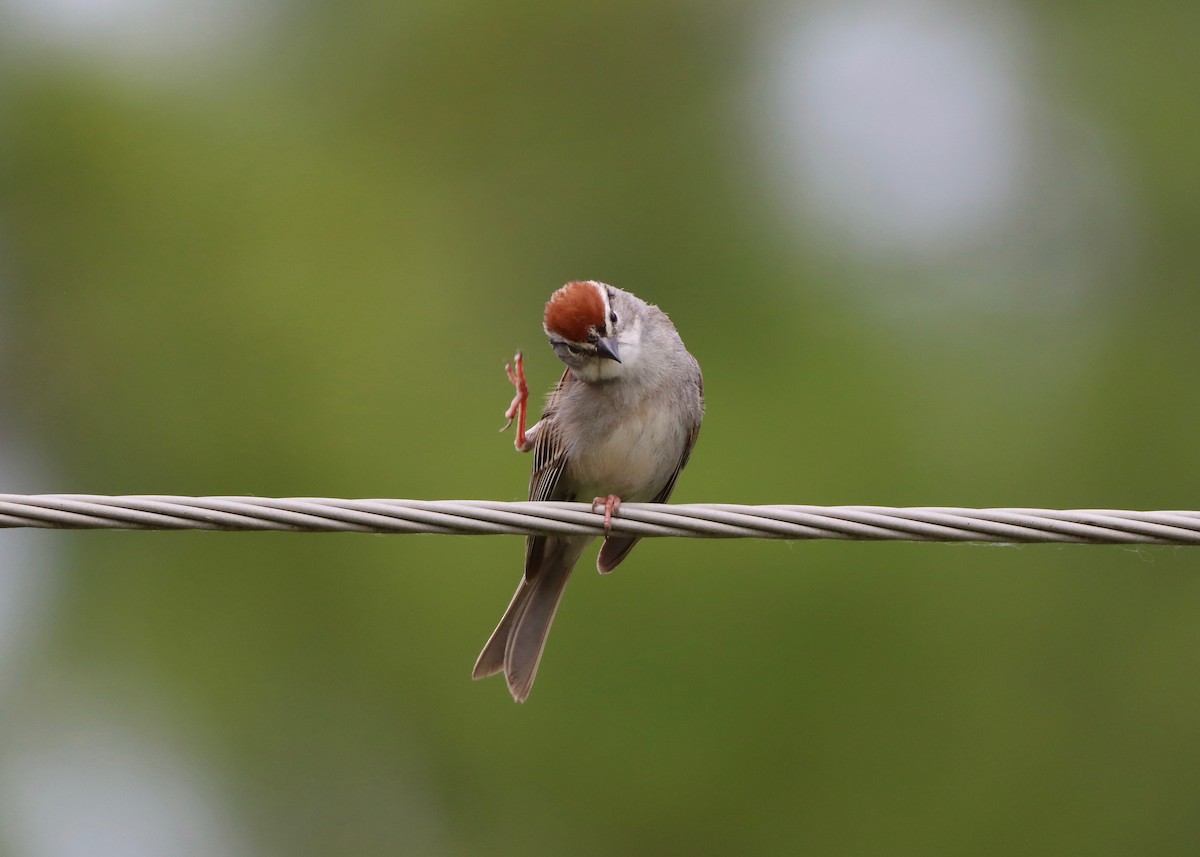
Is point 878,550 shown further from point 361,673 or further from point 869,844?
point 361,673

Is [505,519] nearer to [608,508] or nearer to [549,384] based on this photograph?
[608,508]

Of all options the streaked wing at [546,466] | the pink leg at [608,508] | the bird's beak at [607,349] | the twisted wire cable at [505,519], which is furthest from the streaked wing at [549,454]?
the twisted wire cable at [505,519]

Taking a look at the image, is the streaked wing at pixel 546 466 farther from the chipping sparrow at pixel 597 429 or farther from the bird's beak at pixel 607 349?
the bird's beak at pixel 607 349

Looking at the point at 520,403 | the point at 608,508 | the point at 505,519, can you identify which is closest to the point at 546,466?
the point at 520,403

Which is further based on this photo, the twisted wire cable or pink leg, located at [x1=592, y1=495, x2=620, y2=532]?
pink leg, located at [x1=592, y1=495, x2=620, y2=532]

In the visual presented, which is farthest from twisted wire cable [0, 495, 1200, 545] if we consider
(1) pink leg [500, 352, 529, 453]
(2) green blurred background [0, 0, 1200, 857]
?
(2) green blurred background [0, 0, 1200, 857]

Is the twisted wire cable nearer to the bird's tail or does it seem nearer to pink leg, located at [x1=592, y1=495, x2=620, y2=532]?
pink leg, located at [x1=592, y1=495, x2=620, y2=532]

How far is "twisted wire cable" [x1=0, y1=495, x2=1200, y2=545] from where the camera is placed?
3.42 m

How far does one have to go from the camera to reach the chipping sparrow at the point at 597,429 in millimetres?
5184

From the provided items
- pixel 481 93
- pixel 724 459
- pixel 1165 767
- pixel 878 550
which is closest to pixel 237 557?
pixel 724 459

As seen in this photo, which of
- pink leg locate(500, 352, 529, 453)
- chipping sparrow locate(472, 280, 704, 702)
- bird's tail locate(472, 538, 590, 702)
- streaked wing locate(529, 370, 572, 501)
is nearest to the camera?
chipping sparrow locate(472, 280, 704, 702)

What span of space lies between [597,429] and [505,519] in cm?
174

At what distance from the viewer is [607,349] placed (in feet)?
16.5

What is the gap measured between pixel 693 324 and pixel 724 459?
79.3 inches
